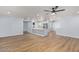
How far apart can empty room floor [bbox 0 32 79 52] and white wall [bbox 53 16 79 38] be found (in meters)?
0.19

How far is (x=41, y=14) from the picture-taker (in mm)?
3574

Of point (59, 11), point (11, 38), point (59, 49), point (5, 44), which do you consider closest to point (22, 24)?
point (11, 38)

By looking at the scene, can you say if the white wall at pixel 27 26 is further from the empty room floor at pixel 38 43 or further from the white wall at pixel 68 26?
the white wall at pixel 68 26

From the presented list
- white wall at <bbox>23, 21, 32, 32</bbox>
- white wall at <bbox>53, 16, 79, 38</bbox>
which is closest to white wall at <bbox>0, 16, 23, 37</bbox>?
white wall at <bbox>23, 21, 32, 32</bbox>

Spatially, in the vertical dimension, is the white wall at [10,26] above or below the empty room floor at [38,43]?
above

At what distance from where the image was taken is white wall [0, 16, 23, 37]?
3.67 meters

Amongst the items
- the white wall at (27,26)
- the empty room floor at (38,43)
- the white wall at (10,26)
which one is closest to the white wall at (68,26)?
the empty room floor at (38,43)

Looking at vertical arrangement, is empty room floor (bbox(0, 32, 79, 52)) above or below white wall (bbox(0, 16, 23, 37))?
below

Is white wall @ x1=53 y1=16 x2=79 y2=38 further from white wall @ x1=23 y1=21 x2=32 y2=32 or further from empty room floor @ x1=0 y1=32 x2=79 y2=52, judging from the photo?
white wall @ x1=23 y1=21 x2=32 y2=32

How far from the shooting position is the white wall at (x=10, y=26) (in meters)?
3.67

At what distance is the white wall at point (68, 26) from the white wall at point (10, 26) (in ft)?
4.32

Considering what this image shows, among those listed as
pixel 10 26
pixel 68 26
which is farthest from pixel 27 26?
pixel 68 26

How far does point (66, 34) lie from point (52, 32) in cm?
60
